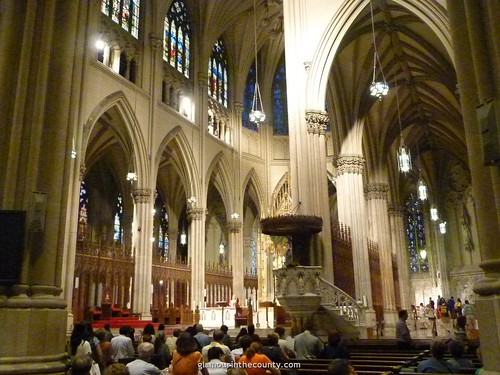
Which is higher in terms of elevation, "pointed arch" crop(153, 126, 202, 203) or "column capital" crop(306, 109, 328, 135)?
"pointed arch" crop(153, 126, 202, 203)

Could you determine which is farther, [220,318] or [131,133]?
[131,133]

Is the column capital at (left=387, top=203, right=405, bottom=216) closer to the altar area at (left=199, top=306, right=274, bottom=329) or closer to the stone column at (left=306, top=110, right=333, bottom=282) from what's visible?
the altar area at (left=199, top=306, right=274, bottom=329)

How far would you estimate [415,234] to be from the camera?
37156 millimetres

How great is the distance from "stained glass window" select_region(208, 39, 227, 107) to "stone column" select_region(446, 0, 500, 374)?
23.9 meters

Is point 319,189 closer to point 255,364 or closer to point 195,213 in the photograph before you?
point 255,364

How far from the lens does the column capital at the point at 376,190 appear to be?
82.6 feet

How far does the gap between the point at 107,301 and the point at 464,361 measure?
1640cm

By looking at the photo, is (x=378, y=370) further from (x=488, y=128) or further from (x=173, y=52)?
(x=173, y=52)

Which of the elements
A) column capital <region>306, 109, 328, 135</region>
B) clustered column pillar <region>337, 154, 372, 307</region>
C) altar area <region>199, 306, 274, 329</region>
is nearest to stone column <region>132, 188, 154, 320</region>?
altar area <region>199, 306, 274, 329</region>

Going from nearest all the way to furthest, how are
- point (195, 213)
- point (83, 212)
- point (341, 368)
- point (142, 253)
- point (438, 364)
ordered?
point (341, 368) < point (438, 364) < point (142, 253) < point (195, 213) < point (83, 212)

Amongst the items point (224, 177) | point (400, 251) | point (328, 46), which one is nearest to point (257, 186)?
point (224, 177)

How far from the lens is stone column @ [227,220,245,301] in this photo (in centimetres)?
2777

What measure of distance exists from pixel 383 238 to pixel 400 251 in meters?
5.04

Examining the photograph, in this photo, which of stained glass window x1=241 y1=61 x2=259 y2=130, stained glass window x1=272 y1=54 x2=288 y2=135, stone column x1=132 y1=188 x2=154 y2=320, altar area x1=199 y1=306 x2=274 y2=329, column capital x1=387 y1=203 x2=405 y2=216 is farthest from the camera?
stained glass window x1=272 y1=54 x2=288 y2=135
